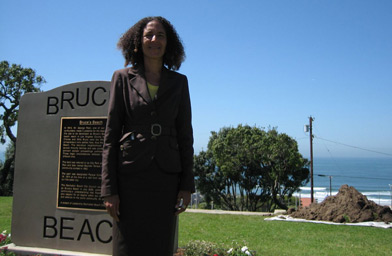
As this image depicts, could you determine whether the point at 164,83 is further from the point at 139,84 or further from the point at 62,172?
the point at 62,172

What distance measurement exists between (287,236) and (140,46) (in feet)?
24.0

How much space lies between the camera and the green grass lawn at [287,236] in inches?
285

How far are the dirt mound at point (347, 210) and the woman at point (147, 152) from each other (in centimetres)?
1023

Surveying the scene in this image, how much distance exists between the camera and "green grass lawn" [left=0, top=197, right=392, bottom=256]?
7.23m

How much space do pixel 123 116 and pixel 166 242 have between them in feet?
3.20

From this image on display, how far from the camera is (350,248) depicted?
7477 millimetres

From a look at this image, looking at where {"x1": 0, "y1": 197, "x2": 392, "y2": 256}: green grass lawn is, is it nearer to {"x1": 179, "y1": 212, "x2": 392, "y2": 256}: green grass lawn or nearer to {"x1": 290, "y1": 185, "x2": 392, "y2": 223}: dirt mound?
{"x1": 179, "y1": 212, "x2": 392, "y2": 256}: green grass lawn

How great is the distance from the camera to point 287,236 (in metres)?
8.77

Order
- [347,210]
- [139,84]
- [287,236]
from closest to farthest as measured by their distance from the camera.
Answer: [139,84]
[287,236]
[347,210]

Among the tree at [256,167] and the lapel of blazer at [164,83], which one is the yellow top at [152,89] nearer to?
the lapel of blazer at [164,83]

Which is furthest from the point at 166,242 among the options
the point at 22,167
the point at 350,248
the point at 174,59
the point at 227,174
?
the point at 227,174

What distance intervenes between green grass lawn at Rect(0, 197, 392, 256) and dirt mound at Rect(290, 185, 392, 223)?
1.26 m

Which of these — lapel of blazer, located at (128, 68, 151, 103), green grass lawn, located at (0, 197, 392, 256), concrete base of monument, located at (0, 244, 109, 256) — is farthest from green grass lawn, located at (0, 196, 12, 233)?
lapel of blazer, located at (128, 68, 151, 103)

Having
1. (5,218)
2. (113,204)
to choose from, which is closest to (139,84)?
(113,204)
